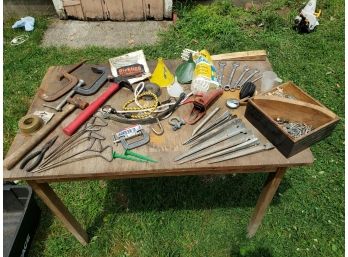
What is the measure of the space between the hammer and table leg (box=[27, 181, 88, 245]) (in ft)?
0.53

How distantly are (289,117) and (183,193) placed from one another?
56.9 inches

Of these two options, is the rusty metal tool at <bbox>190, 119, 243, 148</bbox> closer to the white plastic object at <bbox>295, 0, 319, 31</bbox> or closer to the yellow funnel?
the yellow funnel

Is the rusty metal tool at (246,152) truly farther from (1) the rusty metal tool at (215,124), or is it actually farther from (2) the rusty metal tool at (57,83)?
(2) the rusty metal tool at (57,83)

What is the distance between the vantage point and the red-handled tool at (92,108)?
1.76 meters

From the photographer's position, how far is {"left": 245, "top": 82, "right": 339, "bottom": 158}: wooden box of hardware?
1.56m

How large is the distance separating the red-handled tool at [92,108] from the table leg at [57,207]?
0.36 m

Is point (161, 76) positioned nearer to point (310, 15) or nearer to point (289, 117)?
point (289, 117)

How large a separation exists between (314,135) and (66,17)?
4.52 meters

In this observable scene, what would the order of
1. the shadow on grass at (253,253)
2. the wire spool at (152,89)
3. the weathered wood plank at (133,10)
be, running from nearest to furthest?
the wire spool at (152,89)
the shadow on grass at (253,253)
the weathered wood plank at (133,10)

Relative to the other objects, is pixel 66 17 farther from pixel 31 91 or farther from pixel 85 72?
pixel 85 72

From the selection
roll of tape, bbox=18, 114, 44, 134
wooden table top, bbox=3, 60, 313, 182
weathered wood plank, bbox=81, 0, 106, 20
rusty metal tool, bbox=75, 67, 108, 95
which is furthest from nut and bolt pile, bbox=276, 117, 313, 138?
weathered wood plank, bbox=81, 0, 106, 20

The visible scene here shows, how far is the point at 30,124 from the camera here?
5.76 feet

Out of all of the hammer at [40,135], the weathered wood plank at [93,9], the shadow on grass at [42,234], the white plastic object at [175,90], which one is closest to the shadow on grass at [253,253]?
the white plastic object at [175,90]

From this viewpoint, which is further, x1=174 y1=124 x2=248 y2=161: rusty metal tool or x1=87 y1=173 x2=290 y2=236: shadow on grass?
x1=87 y1=173 x2=290 y2=236: shadow on grass
